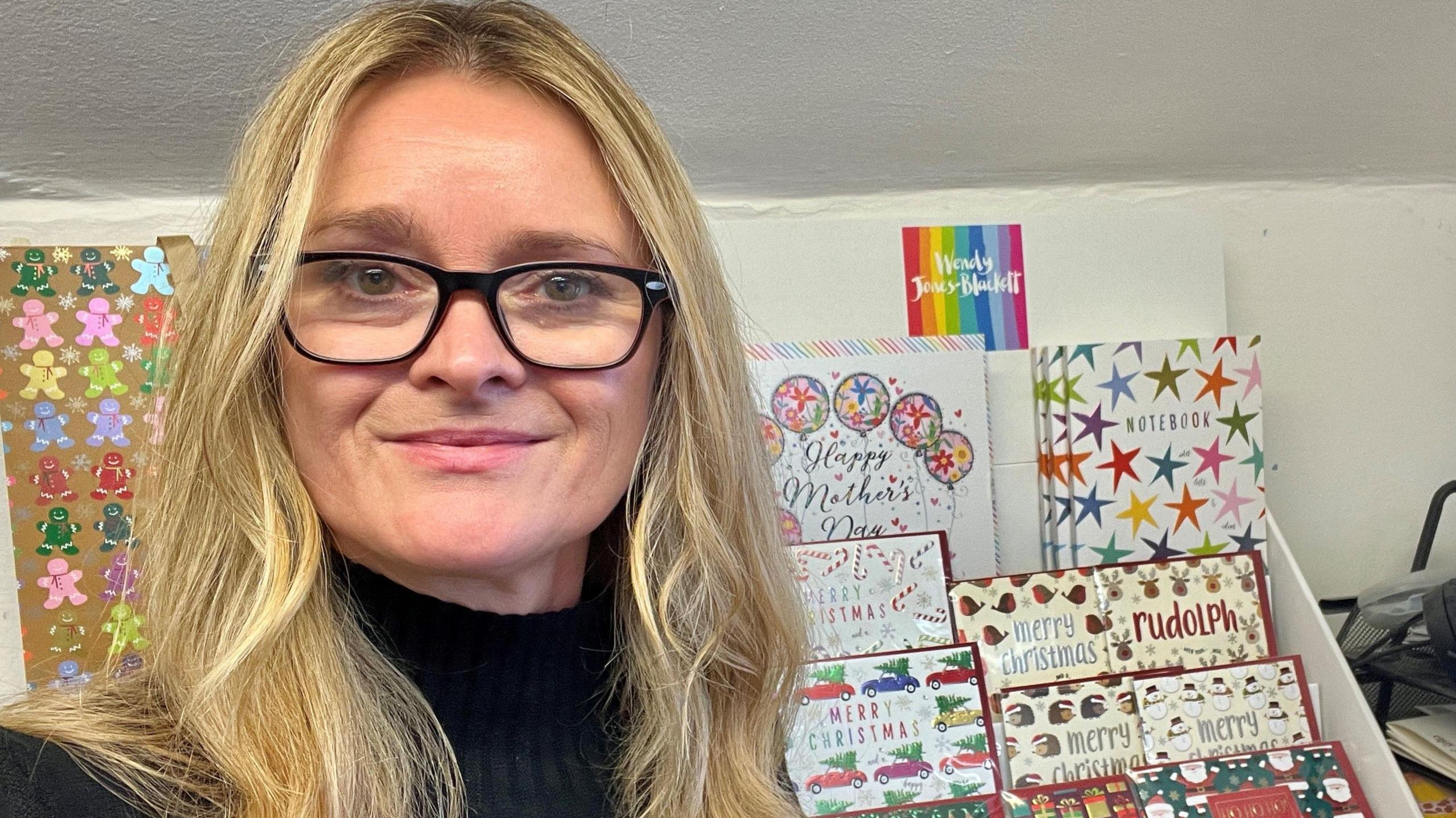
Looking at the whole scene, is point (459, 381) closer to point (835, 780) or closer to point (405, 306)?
point (405, 306)

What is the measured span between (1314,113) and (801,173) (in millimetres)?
649

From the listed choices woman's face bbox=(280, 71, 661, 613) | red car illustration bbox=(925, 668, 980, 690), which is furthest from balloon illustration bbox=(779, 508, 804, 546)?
woman's face bbox=(280, 71, 661, 613)

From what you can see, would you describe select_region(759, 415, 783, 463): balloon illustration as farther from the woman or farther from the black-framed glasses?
the black-framed glasses

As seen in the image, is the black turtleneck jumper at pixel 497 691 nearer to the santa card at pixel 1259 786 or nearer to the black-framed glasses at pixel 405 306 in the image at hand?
the black-framed glasses at pixel 405 306

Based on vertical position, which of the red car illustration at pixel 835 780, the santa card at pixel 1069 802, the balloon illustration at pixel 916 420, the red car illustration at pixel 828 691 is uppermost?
the balloon illustration at pixel 916 420

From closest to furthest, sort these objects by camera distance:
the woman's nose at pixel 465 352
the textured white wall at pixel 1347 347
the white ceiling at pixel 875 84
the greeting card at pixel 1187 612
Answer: the woman's nose at pixel 465 352, the white ceiling at pixel 875 84, the greeting card at pixel 1187 612, the textured white wall at pixel 1347 347

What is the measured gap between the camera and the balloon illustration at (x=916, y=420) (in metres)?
1.18

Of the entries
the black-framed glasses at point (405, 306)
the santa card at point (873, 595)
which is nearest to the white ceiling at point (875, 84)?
the black-framed glasses at point (405, 306)

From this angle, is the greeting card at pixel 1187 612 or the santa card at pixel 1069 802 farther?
the greeting card at pixel 1187 612

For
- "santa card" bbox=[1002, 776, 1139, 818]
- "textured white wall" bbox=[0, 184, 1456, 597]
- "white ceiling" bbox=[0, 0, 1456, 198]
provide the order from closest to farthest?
1. "white ceiling" bbox=[0, 0, 1456, 198]
2. "santa card" bbox=[1002, 776, 1139, 818]
3. "textured white wall" bbox=[0, 184, 1456, 597]

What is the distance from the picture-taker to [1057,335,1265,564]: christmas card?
123 centimetres

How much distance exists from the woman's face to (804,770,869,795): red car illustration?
19.4 inches

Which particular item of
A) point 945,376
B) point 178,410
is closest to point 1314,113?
point 945,376

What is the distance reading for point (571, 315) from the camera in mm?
667
